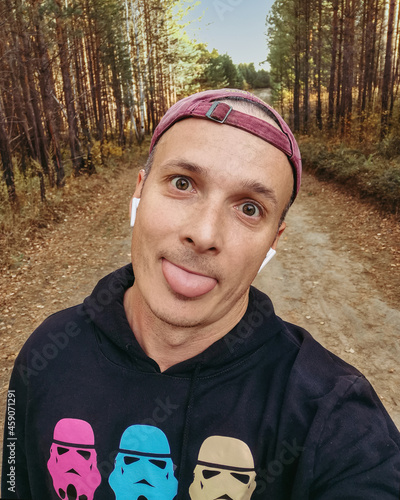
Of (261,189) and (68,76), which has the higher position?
(68,76)

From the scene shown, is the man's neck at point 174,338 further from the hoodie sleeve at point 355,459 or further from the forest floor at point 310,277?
the forest floor at point 310,277

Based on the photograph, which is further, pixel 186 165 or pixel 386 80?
pixel 386 80

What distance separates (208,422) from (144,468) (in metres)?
0.28

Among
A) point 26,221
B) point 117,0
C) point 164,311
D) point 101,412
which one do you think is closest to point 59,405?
point 101,412

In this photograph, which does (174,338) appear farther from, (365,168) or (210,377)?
(365,168)

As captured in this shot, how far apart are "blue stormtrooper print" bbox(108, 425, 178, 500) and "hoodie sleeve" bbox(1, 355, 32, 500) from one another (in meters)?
0.56

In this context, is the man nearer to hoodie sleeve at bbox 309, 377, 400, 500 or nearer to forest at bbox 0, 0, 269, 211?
hoodie sleeve at bbox 309, 377, 400, 500

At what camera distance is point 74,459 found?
1.29 m

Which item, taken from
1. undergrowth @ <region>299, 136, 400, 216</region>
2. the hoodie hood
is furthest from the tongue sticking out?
undergrowth @ <region>299, 136, 400, 216</region>

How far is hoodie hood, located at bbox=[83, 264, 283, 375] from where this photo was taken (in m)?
1.34

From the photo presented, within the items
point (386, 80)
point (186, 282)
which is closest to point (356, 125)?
point (386, 80)

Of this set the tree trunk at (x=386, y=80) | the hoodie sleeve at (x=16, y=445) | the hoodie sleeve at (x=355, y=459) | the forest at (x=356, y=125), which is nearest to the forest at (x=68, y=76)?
the hoodie sleeve at (x=16, y=445)

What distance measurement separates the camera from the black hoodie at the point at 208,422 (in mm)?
1144

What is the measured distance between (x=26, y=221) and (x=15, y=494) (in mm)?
7456
